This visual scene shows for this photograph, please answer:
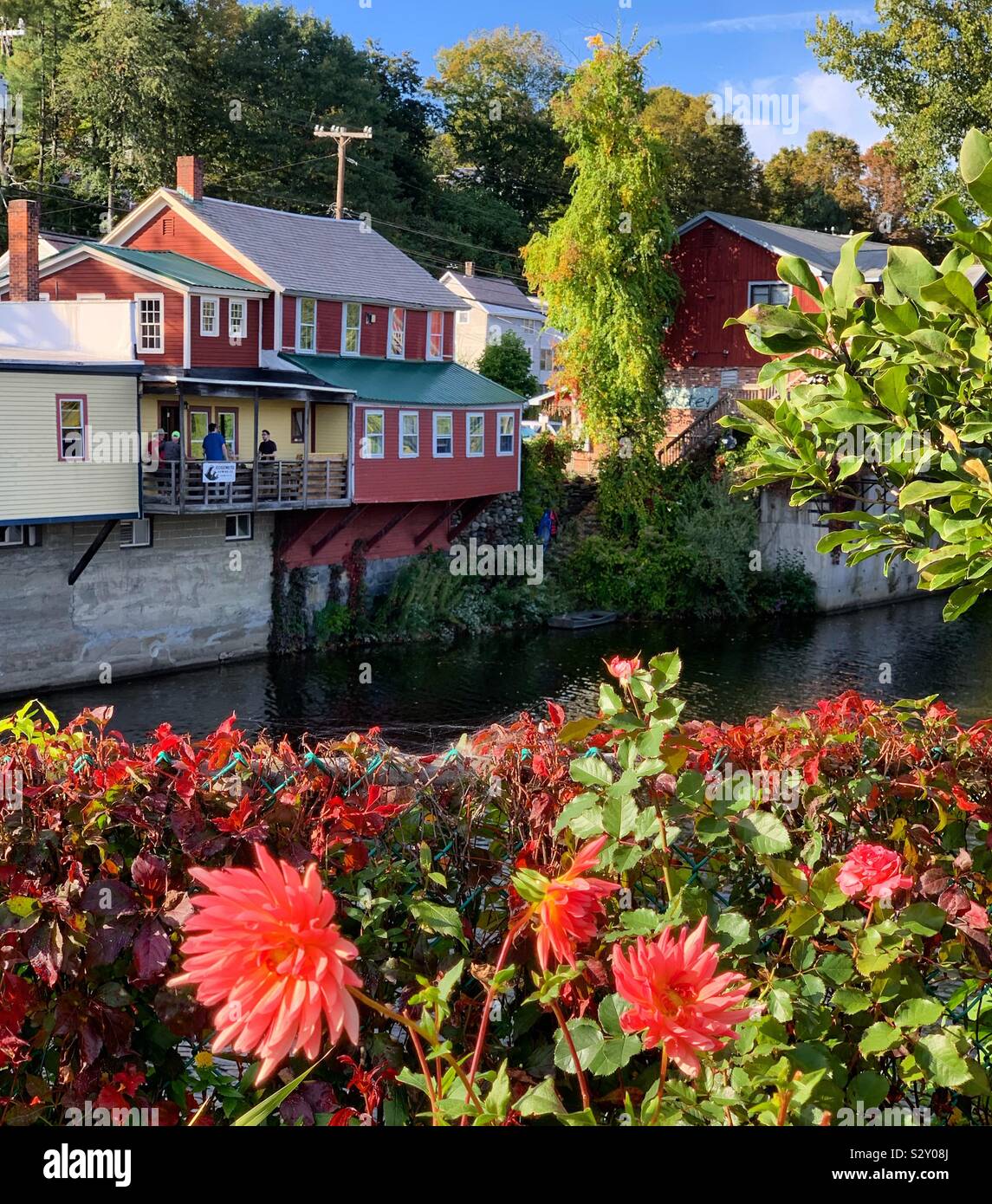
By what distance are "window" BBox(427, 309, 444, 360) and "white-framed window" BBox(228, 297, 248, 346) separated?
25.0 ft

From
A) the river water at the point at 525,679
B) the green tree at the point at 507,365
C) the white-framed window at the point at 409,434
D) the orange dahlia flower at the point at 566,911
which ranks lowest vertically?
the river water at the point at 525,679

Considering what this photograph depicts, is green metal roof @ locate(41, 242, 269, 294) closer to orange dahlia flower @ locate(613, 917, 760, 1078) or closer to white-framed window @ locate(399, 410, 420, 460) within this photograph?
white-framed window @ locate(399, 410, 420, 460)

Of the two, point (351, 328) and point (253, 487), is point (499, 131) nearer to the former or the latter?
point (351, 328)

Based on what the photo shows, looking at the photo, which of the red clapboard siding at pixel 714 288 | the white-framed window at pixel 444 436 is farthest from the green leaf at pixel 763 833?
the red clapboard siding at pixel 714 288

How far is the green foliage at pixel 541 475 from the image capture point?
41.6 meters

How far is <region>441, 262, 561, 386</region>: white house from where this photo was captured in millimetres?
59906

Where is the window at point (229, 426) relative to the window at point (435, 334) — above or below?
below

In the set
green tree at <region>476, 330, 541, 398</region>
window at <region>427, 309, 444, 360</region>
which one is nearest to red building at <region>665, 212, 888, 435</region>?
green tree at <region>476, 330, 541, 398</region>

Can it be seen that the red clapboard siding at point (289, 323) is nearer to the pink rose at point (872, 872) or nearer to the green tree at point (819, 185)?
the pink rose at point (872, 872)

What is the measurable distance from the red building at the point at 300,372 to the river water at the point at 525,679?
381 cm

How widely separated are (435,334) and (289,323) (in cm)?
658

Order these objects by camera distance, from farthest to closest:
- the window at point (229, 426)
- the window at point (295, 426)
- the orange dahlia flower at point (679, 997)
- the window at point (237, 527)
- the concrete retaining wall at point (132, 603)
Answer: the window at point (295, 426), the window at point (229, 426), the window at point (237, 527), the concrete retaining wall at point (132, 603), the orange dahlia flower at point (679, 997)

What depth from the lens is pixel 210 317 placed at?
33.5 metres

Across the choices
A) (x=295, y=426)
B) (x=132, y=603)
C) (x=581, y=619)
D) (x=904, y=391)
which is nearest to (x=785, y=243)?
(x=581, y=619)
